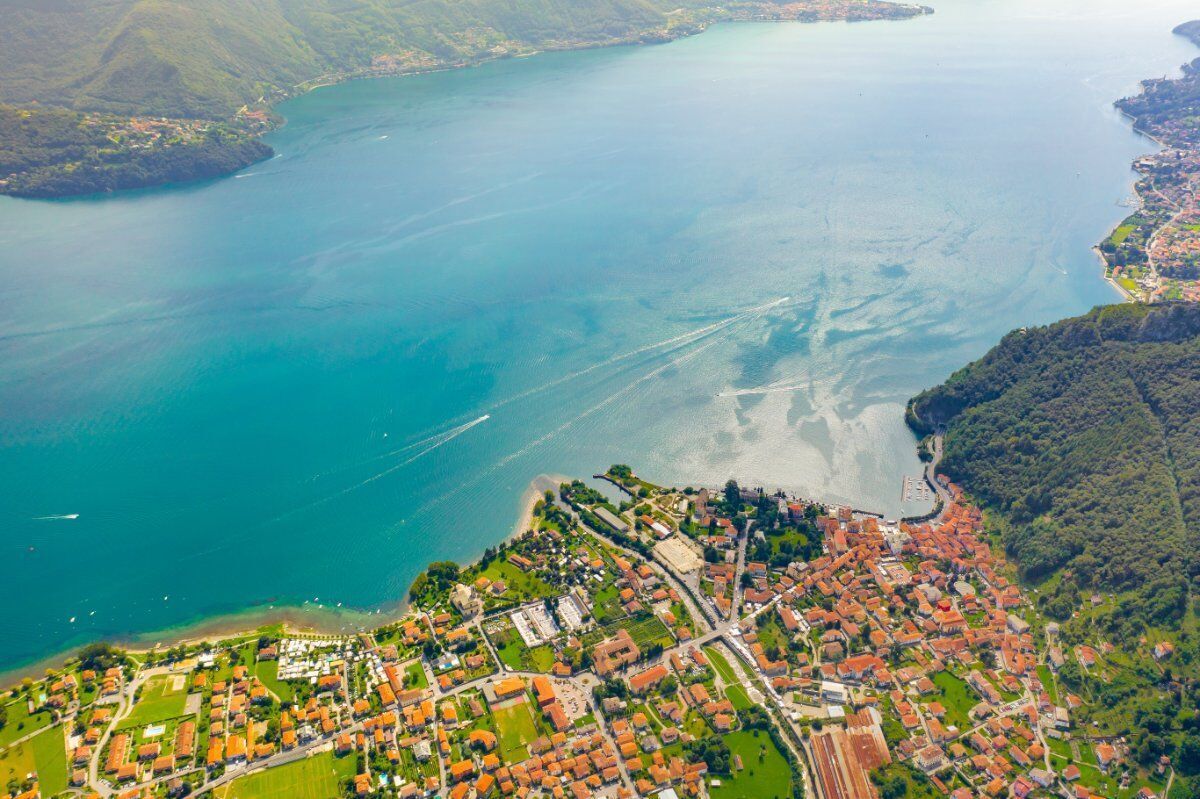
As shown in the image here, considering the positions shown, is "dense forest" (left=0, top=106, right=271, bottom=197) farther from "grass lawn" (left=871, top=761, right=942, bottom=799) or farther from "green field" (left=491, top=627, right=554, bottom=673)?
"grass lawn" (left=871, top=761, right=942, bottom=799)

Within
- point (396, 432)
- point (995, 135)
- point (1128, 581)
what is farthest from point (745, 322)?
point (995, 135)

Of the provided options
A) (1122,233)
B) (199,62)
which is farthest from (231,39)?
(1122,233)

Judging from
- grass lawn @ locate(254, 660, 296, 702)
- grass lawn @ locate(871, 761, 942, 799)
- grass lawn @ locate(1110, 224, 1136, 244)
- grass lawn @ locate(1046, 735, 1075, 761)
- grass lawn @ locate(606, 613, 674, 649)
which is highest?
grass lawn @ locate(1110, 224, 1136, 244)

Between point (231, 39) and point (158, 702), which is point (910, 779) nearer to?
point (158, 702)

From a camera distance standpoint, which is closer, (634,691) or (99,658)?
(634,691)

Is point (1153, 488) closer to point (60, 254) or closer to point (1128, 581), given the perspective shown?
point (1128, 581)

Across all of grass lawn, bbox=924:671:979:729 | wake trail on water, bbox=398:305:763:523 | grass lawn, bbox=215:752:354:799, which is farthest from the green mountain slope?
grass lawn, bbox=924:671:979:729
